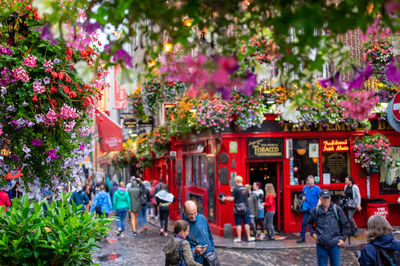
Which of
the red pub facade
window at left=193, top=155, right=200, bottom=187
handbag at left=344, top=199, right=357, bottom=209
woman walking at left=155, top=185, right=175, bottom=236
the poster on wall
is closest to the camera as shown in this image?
handbag at left=344, top=199, right=357, bottom=209

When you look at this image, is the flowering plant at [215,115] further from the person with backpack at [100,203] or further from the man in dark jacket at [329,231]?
the man in dark jacket at [329,231]

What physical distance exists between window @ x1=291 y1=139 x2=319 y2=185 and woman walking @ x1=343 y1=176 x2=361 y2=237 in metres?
2.04

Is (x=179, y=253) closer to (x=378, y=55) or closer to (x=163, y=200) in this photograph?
(x=163, y=200)

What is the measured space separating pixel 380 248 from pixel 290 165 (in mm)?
10960

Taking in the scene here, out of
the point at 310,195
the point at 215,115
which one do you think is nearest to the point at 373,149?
the point at 310,195

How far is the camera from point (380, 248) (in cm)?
493

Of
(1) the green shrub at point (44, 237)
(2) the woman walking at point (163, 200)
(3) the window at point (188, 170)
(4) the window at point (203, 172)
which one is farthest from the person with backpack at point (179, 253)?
(3) the window at point (188, 170)

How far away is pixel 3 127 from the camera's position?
5.65 meters

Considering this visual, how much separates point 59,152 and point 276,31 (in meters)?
4.26

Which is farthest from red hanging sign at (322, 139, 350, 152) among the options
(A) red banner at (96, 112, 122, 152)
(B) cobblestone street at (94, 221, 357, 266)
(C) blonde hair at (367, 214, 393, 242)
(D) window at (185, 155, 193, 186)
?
(C) blonde hair at (367, 214, 393, 242)

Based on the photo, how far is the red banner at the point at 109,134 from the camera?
1574 centimetres

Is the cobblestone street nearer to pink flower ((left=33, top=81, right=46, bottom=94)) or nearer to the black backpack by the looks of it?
the black backpack

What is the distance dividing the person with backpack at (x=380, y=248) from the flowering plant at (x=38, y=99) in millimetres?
3739

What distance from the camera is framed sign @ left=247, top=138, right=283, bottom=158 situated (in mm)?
15586
